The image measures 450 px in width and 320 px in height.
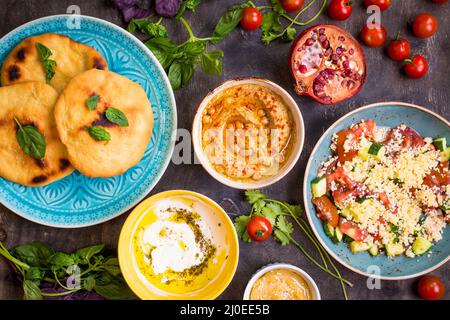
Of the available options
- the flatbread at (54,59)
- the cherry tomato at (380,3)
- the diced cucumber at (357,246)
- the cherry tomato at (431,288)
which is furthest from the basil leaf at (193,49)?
the cherry tomato at (431,288)

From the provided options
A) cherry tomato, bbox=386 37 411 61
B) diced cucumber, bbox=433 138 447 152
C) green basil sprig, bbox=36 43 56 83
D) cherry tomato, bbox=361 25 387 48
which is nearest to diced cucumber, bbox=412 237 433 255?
diced cucumber, bbox=433 138 447 152

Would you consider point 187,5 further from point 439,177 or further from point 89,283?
point 439,177

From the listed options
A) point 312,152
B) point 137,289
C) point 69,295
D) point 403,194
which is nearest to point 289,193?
point 312,152

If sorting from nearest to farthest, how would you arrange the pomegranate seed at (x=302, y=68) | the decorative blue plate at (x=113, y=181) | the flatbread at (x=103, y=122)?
the flatbread at (x=103, y=122), the decorative blue plate at (x=113, y=181), the pomegranate seed at (x=302, y=68)

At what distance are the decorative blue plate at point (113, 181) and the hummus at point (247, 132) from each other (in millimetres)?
290

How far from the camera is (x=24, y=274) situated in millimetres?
3131

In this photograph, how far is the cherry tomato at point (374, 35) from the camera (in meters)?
3.28

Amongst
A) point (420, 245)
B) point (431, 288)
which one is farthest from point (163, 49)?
point (431, 288)

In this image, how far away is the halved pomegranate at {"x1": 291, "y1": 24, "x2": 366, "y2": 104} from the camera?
315 centimetres

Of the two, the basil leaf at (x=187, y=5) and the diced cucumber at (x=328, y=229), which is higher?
the basil leaf at (x=187, y=5)

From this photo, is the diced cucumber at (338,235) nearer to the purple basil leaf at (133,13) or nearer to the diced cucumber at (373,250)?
the diced cucumber at (373,250)

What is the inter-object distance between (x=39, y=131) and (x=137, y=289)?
1.13m

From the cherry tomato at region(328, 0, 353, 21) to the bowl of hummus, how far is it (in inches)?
27.5

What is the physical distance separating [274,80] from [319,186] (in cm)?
78
